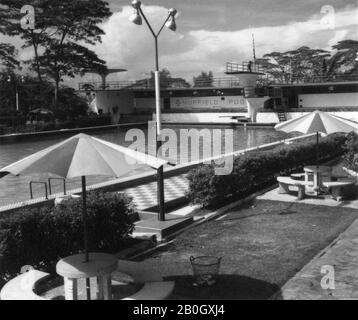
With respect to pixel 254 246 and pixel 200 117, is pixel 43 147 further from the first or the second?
pixel 254 246

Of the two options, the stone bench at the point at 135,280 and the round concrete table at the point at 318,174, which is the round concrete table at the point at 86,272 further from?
the round concrete table at the point at 318,174

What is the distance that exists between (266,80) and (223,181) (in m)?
34.6

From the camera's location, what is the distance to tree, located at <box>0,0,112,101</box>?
119 ft

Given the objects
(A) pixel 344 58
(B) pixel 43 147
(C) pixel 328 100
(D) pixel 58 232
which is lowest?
(B) pixel 43 147

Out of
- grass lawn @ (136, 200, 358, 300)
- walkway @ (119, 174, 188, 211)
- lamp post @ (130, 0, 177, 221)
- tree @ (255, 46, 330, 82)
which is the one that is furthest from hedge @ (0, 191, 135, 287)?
tree @ (255, 46, 330, 82)

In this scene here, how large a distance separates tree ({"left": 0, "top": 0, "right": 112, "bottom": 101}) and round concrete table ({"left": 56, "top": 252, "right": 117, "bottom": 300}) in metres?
34.3

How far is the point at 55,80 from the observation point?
4012 cm

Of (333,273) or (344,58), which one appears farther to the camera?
(344,58)

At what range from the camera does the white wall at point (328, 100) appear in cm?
3875

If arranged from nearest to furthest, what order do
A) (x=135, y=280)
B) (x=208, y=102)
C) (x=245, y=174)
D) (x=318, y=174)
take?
(x=135, y=280) → (x=318, y=174) → (x=245, y=174) → (x=208, y=102)

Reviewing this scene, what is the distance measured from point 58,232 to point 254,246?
10.3 feet

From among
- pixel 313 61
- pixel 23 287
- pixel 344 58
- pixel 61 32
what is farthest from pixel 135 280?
pixel 313 61

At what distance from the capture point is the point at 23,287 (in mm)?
4961
